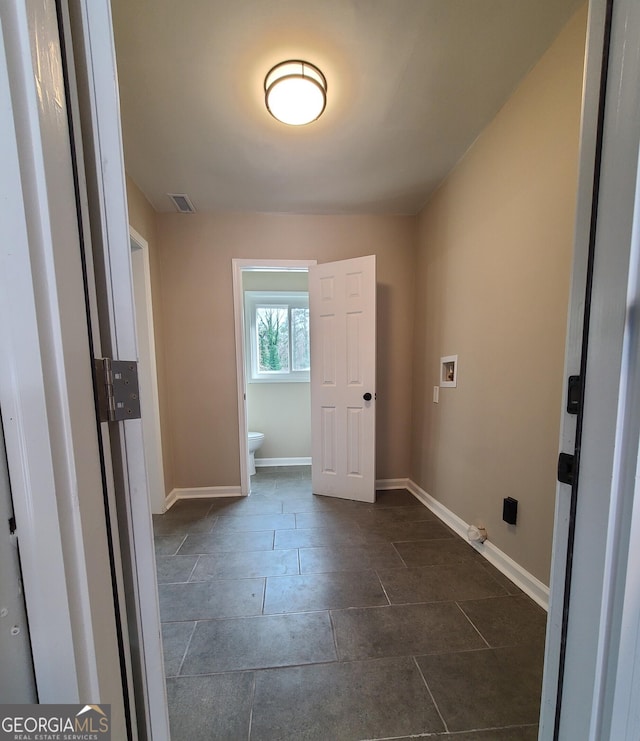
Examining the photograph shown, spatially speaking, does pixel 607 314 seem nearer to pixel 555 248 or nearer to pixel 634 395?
pixel 634 395

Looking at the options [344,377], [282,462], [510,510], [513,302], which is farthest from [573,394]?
[282,462]

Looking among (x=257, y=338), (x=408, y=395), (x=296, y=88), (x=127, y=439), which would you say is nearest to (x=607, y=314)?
(x=127, y=439)

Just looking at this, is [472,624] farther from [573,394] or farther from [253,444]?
[253,444]

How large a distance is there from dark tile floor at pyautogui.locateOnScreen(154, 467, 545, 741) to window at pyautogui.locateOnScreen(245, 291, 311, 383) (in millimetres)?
1991

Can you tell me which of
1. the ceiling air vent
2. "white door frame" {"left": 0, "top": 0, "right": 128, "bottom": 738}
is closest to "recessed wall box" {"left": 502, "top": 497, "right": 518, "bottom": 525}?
"white door frame" {"left": 0, "top": 0, "right": 128, "bottom": 738}

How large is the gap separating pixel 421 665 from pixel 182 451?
2.34 meters

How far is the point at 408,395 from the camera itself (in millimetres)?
2820

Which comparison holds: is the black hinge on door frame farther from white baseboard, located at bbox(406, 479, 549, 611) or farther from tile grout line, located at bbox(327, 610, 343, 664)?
white baseboard, located at bbox(406, 479, 549, 611)

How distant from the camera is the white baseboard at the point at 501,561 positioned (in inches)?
56.6

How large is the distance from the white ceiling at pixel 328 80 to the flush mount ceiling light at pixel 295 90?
0.03 m

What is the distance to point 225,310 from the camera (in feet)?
8.66

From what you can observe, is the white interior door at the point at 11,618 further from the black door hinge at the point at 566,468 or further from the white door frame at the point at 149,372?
the white door frame at the point at 149,372

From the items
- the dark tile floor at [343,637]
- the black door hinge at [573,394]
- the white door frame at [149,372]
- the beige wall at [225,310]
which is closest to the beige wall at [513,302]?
the dark tile floor at [343,637]

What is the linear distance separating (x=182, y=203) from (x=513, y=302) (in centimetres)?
256
